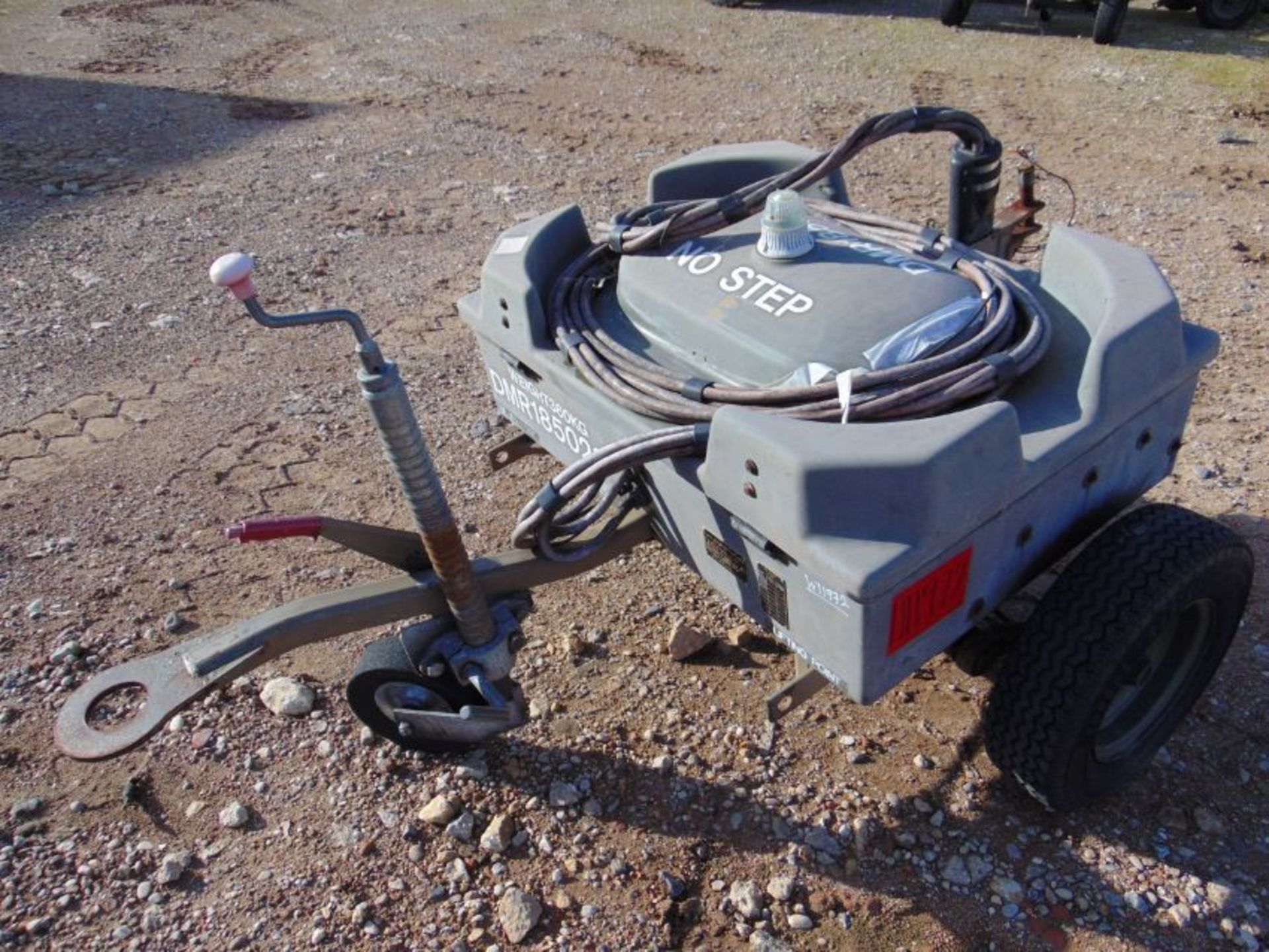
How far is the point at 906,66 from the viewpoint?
7188 mm

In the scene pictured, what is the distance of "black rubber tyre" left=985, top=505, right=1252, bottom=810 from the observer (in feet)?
6.41

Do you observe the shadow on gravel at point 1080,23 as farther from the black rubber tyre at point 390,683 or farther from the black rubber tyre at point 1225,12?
the black rubber tyre at point 390,683

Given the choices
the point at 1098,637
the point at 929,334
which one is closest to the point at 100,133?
the point at 929,334

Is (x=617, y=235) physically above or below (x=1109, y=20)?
above

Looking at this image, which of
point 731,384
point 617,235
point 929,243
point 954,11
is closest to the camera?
point 731,384

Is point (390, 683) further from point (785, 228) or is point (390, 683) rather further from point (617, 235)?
point (785, 228)

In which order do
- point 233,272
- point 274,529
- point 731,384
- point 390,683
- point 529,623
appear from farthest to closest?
1. point 529,623
2. point 390,683
3. point 731,384
4. point 274,529
5. point 233,272

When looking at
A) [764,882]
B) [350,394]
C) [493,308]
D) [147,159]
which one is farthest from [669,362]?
[147,159]

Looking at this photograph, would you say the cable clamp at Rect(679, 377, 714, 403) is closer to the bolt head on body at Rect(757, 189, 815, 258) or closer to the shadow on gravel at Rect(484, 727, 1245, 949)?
the bolt head on body at Rect(757, 189, 815, 258)

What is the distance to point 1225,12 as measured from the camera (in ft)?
24.5

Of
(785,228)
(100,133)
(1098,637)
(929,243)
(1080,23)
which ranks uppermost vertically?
(785,228)

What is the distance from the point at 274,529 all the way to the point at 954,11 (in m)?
7.59

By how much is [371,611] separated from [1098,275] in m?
1.73

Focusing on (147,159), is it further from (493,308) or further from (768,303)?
(768,303)
